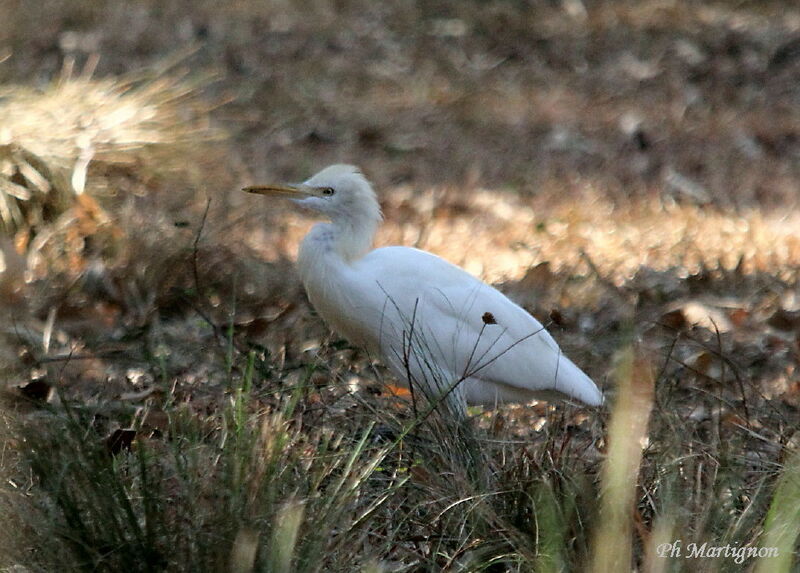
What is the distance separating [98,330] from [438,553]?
2.32 m

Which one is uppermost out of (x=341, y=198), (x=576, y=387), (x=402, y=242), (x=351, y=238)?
(x=341, y=198)

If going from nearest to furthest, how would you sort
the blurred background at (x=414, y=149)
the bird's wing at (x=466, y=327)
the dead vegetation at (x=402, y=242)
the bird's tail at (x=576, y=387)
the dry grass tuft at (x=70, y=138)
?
1. the dead vegetation at (x=402, y=242)
2. the bird's tail at (x=576, y=387)
3. the bird's wing at (x=466, y=327)
4. the blurred background at (x=414, y=149)
5. the dry grass tuft at (x=70, y=138)

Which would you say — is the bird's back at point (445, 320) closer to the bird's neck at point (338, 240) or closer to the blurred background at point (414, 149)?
the bird's neck at point (338, 240)

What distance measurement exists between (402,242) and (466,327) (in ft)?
6.60

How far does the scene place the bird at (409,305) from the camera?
3.83m

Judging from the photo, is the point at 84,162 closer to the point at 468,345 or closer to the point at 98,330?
the point at 98,330

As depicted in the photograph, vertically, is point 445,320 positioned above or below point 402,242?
above

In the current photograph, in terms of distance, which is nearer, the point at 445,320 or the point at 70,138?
the point at 445,320

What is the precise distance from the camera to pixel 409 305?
152 inches

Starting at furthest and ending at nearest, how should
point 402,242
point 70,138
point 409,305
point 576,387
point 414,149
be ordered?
1. point 414,149
2. point 402,242
3. point 70,138
4. point 409,305
5. point 576,387

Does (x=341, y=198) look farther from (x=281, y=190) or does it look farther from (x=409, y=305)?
(x=409, y=305)

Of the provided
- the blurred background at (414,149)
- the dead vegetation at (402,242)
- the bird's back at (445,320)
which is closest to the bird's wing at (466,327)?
the bird's back at (445,320)

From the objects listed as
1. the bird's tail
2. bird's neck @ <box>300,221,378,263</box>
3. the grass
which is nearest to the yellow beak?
bird's neck @ <box>300,221,378,263</box>

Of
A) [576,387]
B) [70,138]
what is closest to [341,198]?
[576,387]
